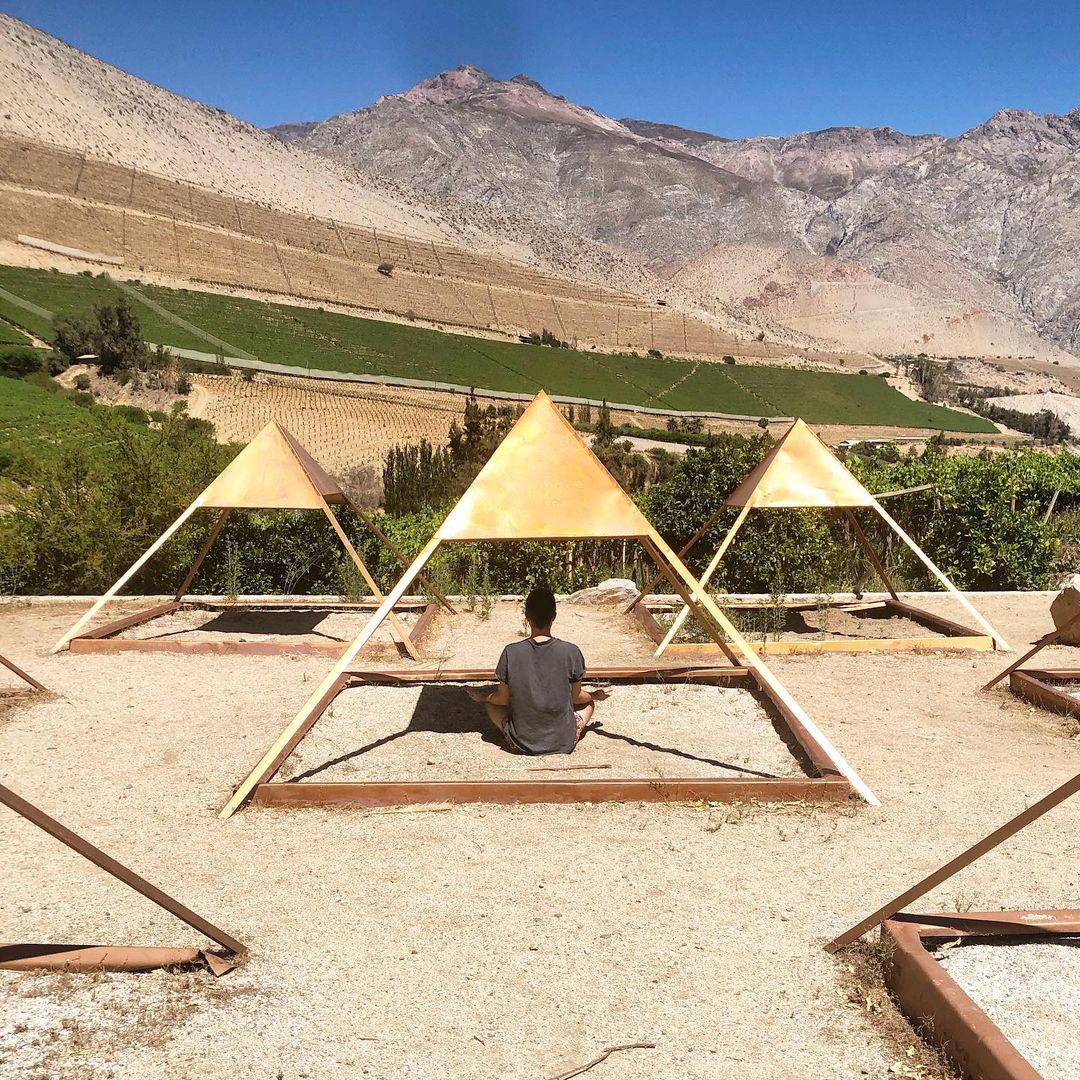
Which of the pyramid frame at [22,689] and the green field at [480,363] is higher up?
the green field at [480,363]

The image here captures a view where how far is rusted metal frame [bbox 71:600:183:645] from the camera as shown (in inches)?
336

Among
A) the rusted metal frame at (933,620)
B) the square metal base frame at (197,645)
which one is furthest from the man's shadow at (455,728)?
the rusted metal frame at (933,620)

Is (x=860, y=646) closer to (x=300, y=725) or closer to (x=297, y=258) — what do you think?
(x=300, y=725)

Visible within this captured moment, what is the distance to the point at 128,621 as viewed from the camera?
30.5 feet

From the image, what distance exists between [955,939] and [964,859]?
0.58 metres

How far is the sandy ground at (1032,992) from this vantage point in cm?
278

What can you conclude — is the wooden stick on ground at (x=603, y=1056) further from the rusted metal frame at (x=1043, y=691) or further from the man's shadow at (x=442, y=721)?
the rusted metal frame at (x=1043, y=691)

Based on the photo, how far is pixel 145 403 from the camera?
149 feet

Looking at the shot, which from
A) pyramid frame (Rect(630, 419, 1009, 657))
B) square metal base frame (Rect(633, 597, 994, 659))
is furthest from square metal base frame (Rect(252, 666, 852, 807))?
square metal base frame (Rect(633, 597, 994, 659))

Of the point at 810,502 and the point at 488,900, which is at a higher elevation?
the point at 810,502

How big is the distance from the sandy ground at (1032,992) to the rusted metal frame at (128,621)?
7795mm

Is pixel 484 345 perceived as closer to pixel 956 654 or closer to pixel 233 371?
pixel 233 371

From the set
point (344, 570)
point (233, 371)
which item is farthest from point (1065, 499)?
point (233, 371)

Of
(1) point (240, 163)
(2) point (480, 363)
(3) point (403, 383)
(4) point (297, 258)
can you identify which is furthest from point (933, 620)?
(1) point (240, 163)
